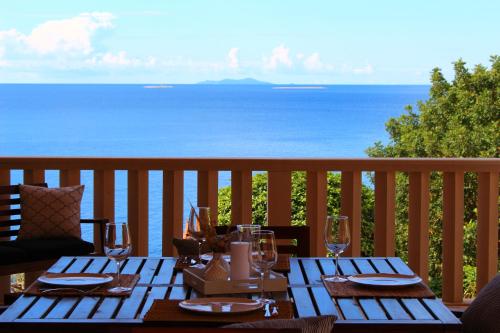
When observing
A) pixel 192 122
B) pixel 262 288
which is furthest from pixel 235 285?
pixel 192 122

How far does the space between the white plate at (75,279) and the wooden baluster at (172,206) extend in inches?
76.7

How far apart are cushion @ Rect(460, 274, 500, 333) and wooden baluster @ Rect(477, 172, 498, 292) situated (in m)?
2.00

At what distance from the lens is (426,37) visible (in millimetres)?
33375

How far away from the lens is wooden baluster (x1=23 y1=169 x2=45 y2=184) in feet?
15.8

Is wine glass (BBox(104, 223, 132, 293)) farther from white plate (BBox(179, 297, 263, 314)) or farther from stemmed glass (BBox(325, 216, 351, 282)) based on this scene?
stemmed glass (BBox(325, 216, 351, 282))

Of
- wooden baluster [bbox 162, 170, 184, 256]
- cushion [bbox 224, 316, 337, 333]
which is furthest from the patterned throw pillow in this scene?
cushion [bbox 224, 316, 337, 333]

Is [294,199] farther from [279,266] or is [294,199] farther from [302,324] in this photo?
[302,324]

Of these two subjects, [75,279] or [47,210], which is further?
[47,210]

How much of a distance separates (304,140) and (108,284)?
1309 inches

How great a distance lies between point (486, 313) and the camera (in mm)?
2520

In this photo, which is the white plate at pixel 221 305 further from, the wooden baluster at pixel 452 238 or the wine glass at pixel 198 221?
the wooden baluster at pixel 452 238

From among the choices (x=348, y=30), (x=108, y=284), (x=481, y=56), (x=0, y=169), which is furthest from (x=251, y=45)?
(x=108, y=284)

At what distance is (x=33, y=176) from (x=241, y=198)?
3.96 ft

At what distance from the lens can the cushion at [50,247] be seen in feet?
14.5
